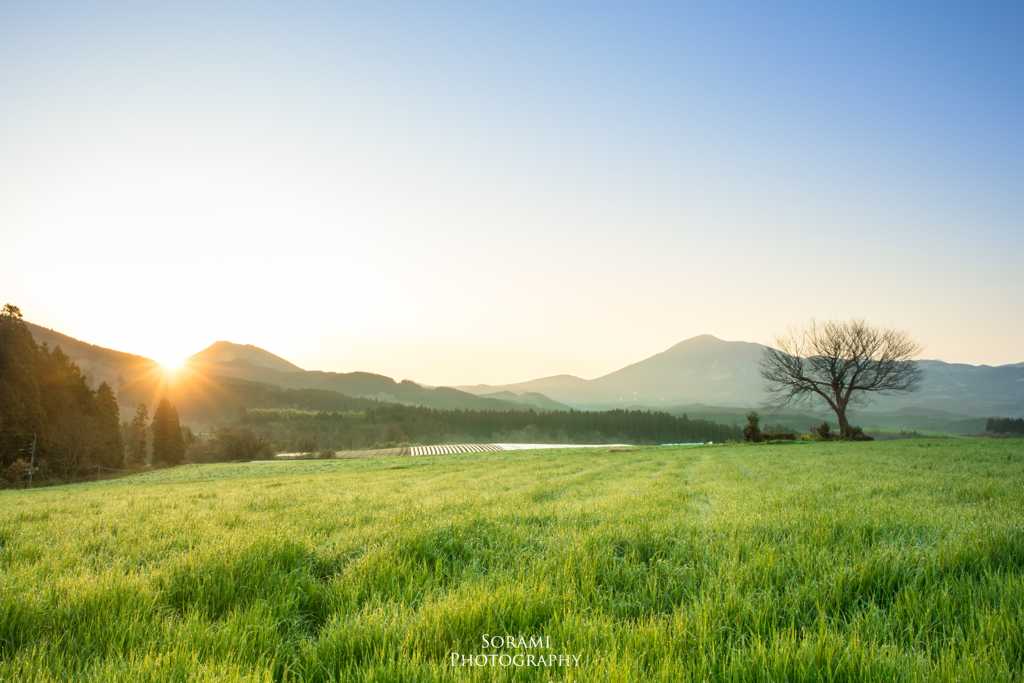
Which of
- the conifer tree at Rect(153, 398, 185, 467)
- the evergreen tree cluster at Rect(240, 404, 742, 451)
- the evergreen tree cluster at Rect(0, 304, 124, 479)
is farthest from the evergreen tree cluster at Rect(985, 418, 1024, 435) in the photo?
the conifer tree at Rect(153, 398, 185, 467)

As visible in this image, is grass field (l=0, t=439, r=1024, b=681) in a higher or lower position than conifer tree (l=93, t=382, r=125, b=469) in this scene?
higher

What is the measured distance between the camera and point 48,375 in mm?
64375

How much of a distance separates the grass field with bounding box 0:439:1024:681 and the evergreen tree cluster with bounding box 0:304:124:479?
74379 millimetres

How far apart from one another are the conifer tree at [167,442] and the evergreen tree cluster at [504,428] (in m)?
53.3

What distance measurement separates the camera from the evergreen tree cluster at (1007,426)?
115 m

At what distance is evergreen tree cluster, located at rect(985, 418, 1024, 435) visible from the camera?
114912 millimetres

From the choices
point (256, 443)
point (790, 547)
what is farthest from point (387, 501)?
point (256, 443)

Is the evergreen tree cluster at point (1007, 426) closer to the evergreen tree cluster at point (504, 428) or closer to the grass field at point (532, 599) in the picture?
the evergreen tree cluster at point (504, 428)

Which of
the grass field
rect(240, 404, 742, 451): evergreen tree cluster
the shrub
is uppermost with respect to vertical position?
the grass field

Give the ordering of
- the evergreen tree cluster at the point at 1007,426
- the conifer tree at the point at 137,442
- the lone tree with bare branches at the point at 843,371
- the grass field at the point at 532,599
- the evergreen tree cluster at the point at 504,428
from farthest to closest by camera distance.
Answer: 1. the evergreen tree cluster at the point at 504,428
2. the evergreen tree cluster at the point at 1007,426
3. the conifer tree at the point at 137,442
4. the lone tree with bare branches at the point at 843,371
5. the grass field at the point at 532,599

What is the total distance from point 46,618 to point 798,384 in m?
65.9

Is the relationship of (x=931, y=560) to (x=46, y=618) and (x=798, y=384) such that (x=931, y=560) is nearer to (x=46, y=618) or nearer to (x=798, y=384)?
(x=46, y=618)

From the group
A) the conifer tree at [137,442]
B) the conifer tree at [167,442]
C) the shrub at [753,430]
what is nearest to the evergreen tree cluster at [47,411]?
the conifer tree at [167,442]

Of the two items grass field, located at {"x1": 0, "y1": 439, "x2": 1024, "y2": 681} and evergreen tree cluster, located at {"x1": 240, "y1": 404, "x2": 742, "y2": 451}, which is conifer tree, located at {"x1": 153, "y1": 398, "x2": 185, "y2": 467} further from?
grass field, located at {"x1": 0, "y1": 439, "x2": 1024, "y2": 681}
